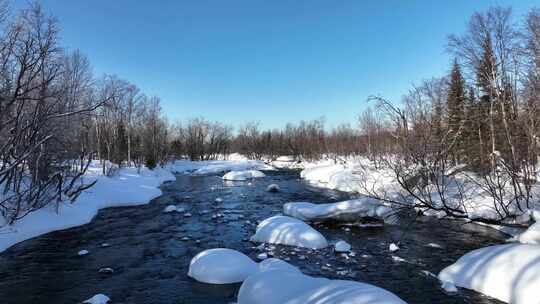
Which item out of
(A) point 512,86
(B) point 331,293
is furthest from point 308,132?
(B) point 331,293

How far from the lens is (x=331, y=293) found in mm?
4770

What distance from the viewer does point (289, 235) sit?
32.3 feet

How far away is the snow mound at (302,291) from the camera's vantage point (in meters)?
4.50

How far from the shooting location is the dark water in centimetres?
641

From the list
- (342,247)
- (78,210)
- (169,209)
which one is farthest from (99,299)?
(169,209)

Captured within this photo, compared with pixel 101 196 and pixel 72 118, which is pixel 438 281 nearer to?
pixel 101 196

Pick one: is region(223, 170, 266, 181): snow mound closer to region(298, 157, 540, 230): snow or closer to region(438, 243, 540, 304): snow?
region(298, 157, 540, 230): snow

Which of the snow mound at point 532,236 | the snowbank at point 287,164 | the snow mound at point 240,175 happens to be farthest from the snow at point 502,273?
the snowbank at point 287,164

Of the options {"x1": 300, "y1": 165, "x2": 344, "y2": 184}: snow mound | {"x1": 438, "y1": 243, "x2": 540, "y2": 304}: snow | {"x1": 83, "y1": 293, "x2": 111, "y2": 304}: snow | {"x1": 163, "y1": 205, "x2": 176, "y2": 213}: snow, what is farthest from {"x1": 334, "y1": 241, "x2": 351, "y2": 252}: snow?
{"x1": 300, "y1": 165, "x2": 344, "y2": 184}: snow mound

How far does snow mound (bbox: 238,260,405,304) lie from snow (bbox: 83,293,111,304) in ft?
8.20

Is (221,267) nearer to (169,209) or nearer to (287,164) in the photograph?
(169,209)

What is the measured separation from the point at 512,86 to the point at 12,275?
19.4 meters

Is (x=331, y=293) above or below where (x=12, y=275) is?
above

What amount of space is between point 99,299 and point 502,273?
7590mm
